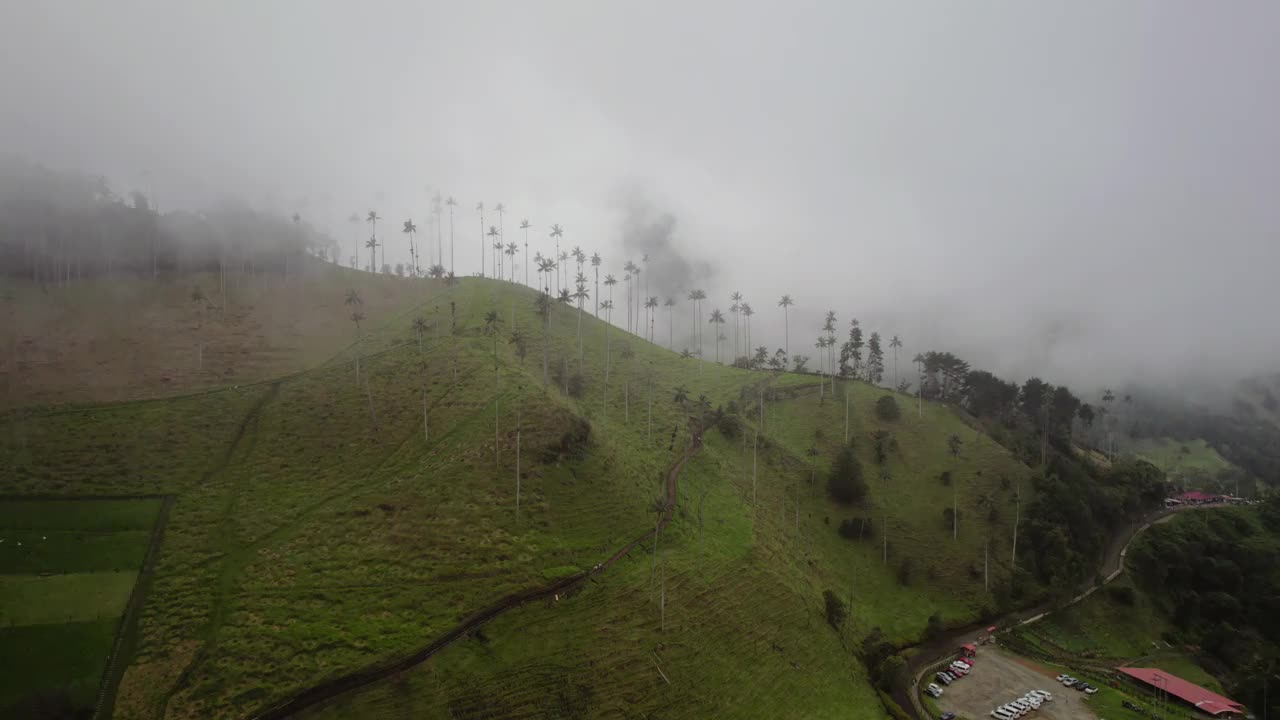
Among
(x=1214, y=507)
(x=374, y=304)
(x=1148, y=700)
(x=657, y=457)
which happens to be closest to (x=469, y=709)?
(x=657, y=457)

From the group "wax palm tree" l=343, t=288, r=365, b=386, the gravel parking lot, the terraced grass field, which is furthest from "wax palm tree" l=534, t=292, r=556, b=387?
the gravel parking lot

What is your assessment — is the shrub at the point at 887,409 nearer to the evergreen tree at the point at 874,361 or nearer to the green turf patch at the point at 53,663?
the evergreen tree at the point at 874,361

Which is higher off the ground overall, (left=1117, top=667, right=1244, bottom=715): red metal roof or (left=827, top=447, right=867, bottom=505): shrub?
(left=827, top=447, right=867, bottom=505): shrub

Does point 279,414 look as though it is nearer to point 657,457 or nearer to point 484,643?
point 484,643

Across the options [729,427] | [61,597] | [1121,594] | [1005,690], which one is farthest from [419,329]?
[1121,594]

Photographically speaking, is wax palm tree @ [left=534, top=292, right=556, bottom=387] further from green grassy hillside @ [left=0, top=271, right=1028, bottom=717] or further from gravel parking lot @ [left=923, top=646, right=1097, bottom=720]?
gravel parking lot @ [left=923, top=646, right=1097, bottom=720]

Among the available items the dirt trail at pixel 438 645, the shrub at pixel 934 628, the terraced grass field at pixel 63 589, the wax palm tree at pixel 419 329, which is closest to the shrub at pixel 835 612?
the shrub at pixel 934 628

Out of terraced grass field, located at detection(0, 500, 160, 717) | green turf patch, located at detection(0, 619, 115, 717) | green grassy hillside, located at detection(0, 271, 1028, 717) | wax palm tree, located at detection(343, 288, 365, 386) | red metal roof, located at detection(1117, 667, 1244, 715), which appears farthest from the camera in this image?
wax palm tree, located at detection(343, 288, 365, 386)
